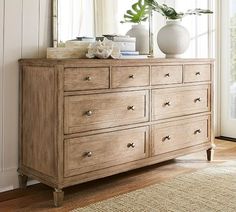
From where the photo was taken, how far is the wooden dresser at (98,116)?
2441 mm

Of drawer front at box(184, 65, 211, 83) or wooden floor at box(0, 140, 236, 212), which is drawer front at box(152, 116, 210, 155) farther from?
drawer front at box(184, 65, 211, 83)

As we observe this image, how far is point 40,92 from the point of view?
2541 millimetres

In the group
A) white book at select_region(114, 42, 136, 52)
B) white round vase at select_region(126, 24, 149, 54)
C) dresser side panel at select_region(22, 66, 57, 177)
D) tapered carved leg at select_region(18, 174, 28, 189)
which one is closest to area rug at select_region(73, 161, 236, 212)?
dresser side panel at select_region(22, 66, 57, 177)

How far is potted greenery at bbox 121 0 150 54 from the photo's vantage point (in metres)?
3.34

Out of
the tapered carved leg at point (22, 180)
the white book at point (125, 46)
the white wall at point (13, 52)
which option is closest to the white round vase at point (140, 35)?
the white book at point (125, 46)

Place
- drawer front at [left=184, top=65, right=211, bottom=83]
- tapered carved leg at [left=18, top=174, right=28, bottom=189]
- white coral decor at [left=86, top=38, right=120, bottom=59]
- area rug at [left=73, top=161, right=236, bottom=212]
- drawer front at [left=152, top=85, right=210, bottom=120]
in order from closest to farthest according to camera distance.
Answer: area rug at [left=73, top=161, right=236, bottom=212], white coral decor at [left=86, top=38, right=120, bottom=59], tapered carved leg at [left=18, top=174, right=28, bottom=189], drawer front at [left=152, top=85, right=210, bottom=120], drawer front at [left=184, top=65, right=211, bottom=83]

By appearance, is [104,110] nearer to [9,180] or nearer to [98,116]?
[98,116]

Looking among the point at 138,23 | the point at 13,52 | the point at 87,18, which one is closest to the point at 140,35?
the point at 138,23

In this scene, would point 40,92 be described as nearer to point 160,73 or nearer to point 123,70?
point 123,70

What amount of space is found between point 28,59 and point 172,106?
1151 mm

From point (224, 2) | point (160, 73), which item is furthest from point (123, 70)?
point (224, 2)

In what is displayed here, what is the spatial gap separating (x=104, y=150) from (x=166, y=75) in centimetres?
79

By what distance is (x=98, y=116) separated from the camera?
260 cm

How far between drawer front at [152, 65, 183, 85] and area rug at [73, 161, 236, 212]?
716mm
